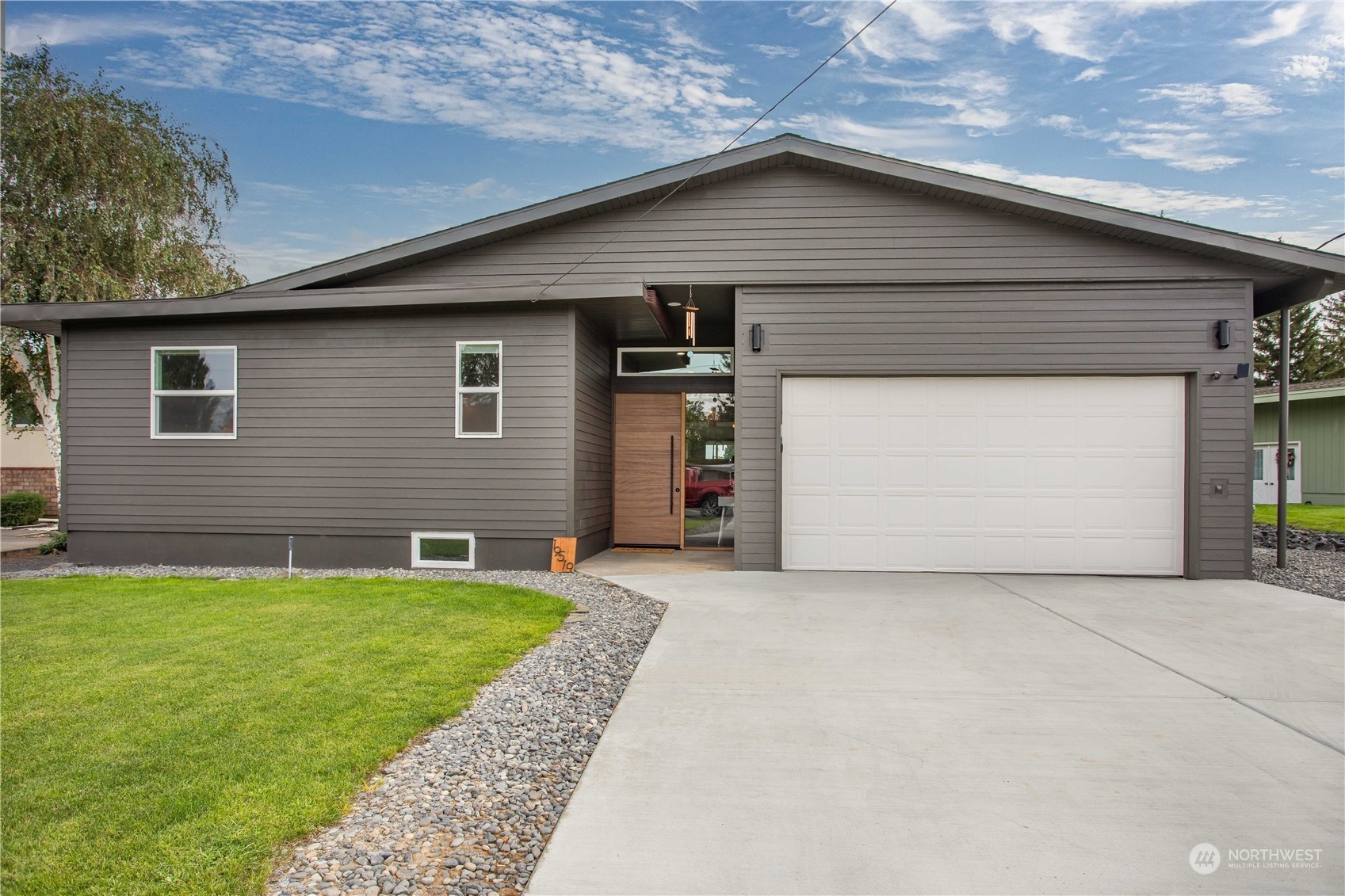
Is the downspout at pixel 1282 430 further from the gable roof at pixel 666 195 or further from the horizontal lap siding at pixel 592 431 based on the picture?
the horizontal lap siding at pixel 592 431

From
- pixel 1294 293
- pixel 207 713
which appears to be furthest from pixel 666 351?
pixel 207 713

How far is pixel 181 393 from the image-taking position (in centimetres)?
812

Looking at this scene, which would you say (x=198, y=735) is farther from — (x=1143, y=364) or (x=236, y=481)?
(x=1143, y=364)

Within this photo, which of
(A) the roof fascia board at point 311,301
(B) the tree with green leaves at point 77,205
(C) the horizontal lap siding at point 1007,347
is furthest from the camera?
(B) the tree with green leaves at point 77,205

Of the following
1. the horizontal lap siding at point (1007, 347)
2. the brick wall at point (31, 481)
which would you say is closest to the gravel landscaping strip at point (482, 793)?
the horizontal lap siding at point (1007, 347)

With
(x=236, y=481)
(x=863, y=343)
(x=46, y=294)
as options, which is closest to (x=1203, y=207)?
(x=863, y=343)

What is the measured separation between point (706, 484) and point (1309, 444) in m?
16.0

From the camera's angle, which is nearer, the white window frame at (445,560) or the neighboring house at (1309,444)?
the white window frame at (445,560)

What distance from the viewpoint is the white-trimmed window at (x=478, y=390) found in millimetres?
7758

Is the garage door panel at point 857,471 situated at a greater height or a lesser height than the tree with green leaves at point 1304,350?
lesser

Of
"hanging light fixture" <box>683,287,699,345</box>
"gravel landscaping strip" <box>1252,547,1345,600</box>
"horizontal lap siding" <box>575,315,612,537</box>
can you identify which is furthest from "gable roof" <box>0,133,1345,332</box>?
"gravel landscaping strip" <box>1252,547,1345,600</box>

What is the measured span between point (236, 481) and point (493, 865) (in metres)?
7.51

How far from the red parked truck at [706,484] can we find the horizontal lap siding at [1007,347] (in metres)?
2.15

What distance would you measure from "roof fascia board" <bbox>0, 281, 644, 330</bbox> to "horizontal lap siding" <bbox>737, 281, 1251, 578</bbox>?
1733mm
